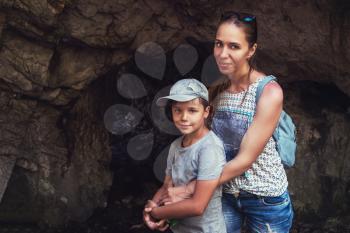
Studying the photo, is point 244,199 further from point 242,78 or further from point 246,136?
point 242,78

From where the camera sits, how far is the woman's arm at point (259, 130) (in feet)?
5.98

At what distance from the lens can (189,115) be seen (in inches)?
76.8

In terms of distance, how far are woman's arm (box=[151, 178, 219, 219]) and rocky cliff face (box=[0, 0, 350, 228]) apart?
1617 millimetres

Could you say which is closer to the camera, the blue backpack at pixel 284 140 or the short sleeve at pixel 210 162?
the short sleeve at pixel 210 162

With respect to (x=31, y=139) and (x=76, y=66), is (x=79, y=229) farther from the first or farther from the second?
(x=76, y=66)

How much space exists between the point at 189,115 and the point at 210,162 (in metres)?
0.22

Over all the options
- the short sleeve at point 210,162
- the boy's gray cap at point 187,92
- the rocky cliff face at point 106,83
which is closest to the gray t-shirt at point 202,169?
the short sleeve at point 210,162

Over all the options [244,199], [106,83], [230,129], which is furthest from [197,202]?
A: [106,83]

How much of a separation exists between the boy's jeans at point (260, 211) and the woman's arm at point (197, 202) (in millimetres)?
177

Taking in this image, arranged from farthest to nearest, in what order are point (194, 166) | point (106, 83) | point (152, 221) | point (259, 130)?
point (106, 83) < point (152, 221) < point (194, 166) < point (259, 130)

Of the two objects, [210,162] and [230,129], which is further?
[230,129]

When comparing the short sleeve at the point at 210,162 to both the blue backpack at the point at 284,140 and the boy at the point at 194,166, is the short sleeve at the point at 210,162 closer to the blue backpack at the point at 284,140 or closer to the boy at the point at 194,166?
the boy at the point at 194,166

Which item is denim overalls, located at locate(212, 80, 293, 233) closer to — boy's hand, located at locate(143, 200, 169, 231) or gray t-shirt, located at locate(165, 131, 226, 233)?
gray t-shirt, located at locate(165, 131, 226, 233)

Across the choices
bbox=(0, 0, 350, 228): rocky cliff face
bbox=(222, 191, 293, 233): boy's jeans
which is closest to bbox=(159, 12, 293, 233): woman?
bbox=(222, 191, 293, 233): boy's jeans
